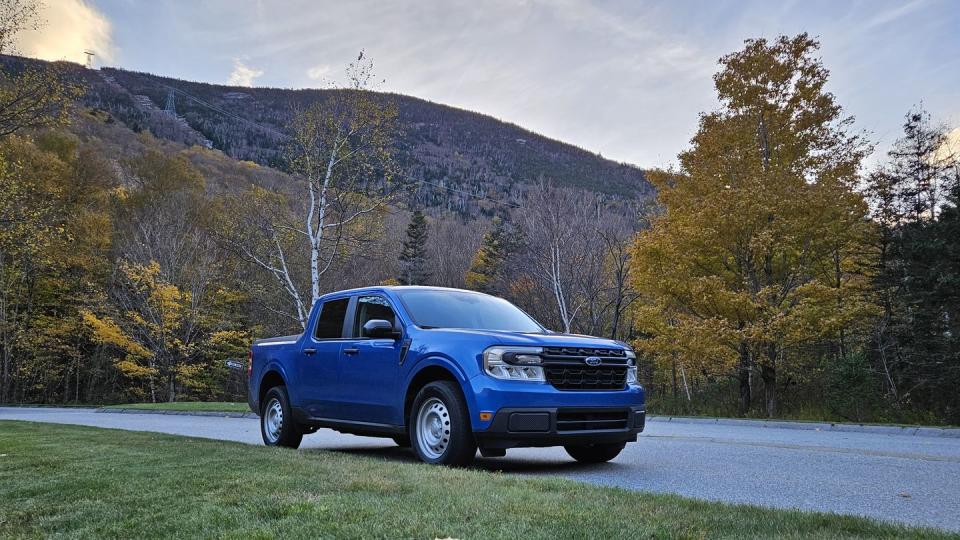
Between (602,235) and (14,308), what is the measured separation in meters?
33.0

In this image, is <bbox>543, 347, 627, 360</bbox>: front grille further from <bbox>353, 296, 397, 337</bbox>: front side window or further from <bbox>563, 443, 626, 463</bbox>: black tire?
<bbox>353, 296, 397, 337</bbox>: front side window

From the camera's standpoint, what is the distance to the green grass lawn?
3.91m

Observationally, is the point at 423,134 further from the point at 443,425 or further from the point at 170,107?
the point at 443,425

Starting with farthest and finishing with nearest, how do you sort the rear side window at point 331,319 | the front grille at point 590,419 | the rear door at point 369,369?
the rear side window at point 331,319
the rear door at point 369,369
the front grille at point 590,419

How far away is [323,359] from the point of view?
9.06 m

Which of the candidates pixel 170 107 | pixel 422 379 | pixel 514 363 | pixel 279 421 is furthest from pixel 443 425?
pixel 170 107

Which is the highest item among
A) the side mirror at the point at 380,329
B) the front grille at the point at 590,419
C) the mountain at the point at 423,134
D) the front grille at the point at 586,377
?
the mountain at the point at 423,134

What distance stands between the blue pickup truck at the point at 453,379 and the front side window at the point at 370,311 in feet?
0.05

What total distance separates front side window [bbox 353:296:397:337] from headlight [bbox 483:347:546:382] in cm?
178

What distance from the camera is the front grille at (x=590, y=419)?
23.4ft

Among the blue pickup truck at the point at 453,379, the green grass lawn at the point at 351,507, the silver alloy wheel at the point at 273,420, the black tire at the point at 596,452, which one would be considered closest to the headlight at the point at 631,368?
the blue pickup truck at the point at 453,379

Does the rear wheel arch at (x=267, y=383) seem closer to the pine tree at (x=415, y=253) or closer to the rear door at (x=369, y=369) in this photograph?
the rear door at (x=369, y=369)

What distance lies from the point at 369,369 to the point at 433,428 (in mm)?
1226

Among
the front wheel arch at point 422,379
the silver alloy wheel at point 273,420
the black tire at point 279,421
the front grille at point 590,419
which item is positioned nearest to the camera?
the front grille at point 590,419
